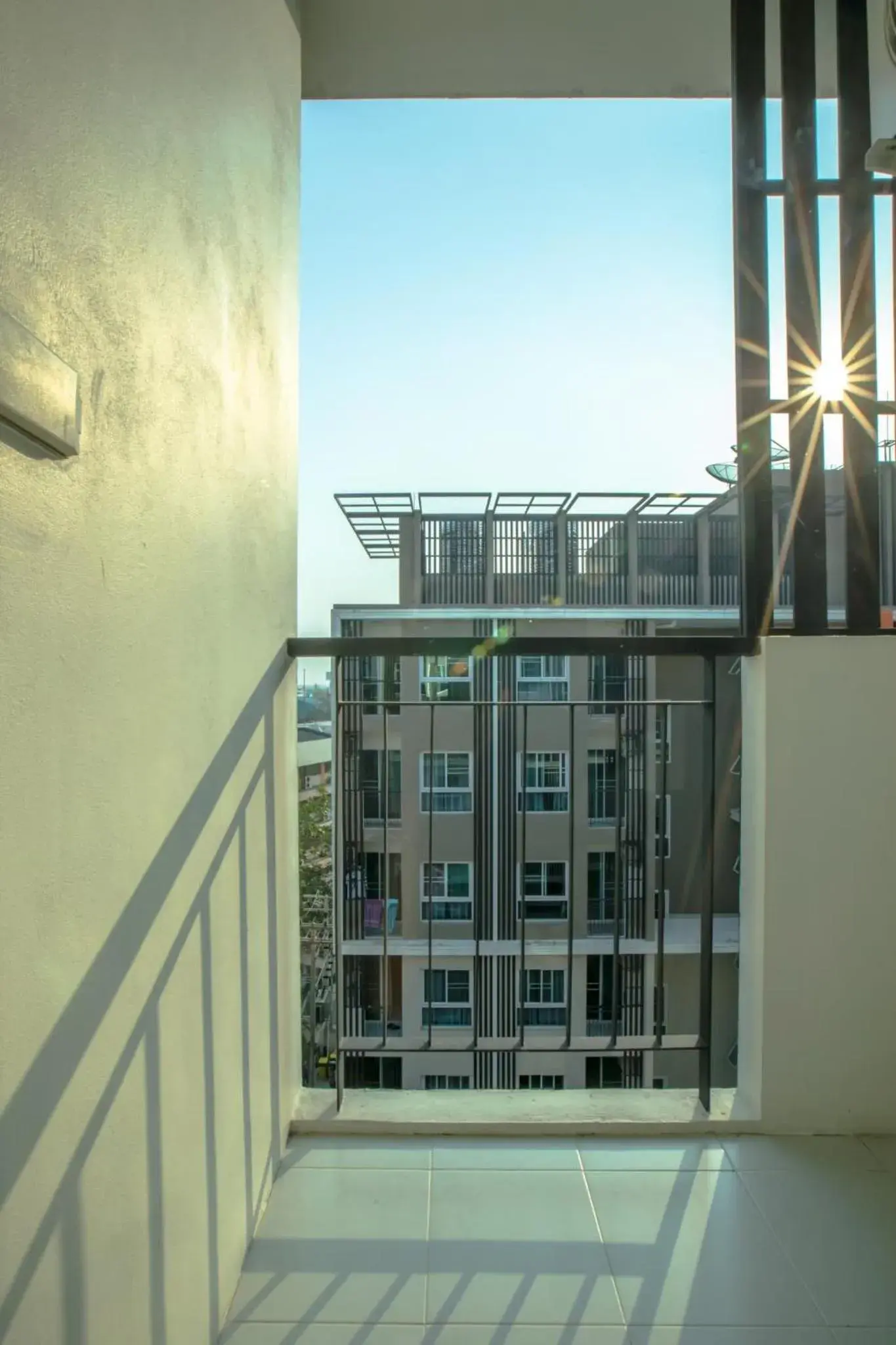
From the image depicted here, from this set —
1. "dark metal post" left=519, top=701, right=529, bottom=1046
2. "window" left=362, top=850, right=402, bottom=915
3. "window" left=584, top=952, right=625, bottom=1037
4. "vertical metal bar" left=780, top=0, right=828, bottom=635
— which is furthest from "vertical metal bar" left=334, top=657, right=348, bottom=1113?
"window" left=584, top=952, right=625, bottom=1037

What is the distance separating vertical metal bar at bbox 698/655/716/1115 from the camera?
1.91 metres

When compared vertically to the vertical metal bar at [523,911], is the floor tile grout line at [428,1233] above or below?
below

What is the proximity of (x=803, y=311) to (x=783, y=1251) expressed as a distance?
2.00 m

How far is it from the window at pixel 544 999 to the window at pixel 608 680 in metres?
5.19

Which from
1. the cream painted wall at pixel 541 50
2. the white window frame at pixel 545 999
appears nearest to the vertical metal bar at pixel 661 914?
the cream painted wall at pixel 541 50

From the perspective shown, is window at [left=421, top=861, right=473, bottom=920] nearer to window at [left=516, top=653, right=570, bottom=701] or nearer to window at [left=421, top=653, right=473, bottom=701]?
window at [left=421, top=653, right=473, bottom=701]

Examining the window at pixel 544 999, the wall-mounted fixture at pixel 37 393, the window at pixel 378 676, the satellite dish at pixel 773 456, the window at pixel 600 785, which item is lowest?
the window at pixel 544 999

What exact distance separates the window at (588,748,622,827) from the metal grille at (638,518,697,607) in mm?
1215

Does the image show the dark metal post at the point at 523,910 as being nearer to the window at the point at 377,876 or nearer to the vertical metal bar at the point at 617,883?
the vertical metal bar at the point at 617,883

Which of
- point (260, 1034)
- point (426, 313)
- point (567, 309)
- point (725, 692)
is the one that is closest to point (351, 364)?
point (426, 313)

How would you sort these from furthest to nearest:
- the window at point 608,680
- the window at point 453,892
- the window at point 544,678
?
the window at point 453,892, the window at point 544,678, the window at point 608,680

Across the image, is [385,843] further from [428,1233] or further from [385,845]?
[428,1233]

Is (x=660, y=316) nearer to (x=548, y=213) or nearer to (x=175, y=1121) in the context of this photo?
(x=548, y=213)

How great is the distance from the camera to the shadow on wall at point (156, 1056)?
28.1 inches
